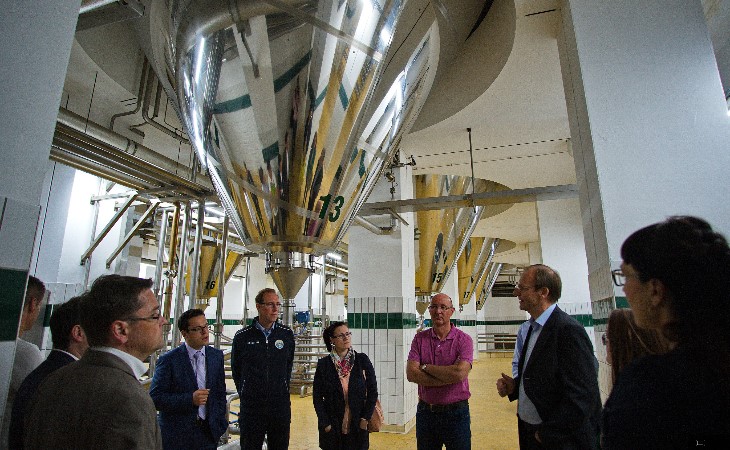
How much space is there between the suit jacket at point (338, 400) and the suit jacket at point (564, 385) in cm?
98

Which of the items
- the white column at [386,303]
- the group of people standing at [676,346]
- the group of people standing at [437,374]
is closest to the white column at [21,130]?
the group of people standing at [437,374]

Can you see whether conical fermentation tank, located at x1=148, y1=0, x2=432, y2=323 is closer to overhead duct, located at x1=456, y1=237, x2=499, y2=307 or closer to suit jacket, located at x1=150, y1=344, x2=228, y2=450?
suit jacket, located at x1=150, y1=344, x2=228, y2=450

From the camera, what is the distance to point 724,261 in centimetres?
59

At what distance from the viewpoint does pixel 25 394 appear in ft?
3.59

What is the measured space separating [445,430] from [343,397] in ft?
1.83

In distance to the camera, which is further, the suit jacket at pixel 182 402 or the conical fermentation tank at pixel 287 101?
the suit jacket at pixel 182 402

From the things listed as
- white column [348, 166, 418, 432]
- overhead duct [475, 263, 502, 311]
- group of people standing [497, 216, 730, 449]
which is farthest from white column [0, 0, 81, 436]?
overhead duct [475, 263, 502, 311]

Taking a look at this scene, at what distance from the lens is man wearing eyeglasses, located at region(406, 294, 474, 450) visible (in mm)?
2188

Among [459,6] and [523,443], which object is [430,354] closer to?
[523,443]

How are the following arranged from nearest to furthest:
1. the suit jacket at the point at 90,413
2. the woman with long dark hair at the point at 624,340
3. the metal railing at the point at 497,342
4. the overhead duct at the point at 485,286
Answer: the suit jacket at the point at 90,413
the woman with long dark hair at the point at 624,340
the overhead duct at the point at 485,286
the metal railing at the point at 497,342

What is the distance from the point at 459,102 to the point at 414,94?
1821 mm

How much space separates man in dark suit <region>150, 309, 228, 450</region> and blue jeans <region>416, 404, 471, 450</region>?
1.02 metres

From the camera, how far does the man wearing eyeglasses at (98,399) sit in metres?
0.79

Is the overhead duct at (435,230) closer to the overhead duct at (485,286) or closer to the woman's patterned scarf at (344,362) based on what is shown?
the woman's patterned scarf at (344,362)
